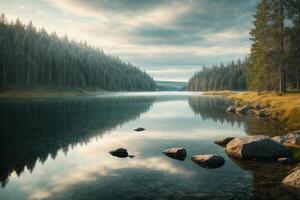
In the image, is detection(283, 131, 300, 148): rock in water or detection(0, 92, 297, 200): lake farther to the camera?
detection(283, 131, 300, 148): rock in water

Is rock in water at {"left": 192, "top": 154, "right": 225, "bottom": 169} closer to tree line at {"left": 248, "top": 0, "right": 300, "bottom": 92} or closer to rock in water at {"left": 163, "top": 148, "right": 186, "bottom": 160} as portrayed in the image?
rock in water at {"left": 163, "top": 148, "right": 186, "bottom": 160}

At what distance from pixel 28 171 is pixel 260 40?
6064cm

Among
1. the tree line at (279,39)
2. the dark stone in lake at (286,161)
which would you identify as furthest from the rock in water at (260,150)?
the tree line at (279,39)

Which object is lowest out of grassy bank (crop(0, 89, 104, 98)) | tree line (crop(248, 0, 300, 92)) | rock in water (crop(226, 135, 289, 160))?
rock in water (crop(226, 135, 289, 160))

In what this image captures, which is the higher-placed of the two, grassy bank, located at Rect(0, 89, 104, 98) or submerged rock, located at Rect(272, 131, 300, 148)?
grassy bank, located at Rect(0, 89, 104, 98)

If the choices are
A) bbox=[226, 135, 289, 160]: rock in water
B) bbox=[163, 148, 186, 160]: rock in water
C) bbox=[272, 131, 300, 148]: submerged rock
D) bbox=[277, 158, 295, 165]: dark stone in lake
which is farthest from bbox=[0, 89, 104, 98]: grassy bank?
bbox=[277, 158, 295, 165]: dark stone in lake

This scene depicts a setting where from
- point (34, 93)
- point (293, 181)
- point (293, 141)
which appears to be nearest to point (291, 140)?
point (293, 141)

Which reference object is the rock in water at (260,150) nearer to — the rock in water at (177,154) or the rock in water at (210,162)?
the rock in water at (210,162)

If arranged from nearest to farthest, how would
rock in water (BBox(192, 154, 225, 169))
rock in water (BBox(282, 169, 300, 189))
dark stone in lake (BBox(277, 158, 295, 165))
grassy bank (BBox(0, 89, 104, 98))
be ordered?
rock in water (BBox(282, 169, 300, 189))
rock in water (BBox(192, 154, 225, 169))
dark stone in lake (BBox(277, 158, 295, 165))
grassy bank (BBox(0, 89, 104, 98))

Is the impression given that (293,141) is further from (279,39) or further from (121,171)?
(279,39)

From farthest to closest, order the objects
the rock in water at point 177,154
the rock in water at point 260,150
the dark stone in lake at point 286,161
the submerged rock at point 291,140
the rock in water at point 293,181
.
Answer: the submerged rock at point 291,140
the rock in water at point 177,154
the rock in water at point 260,150
the dark stone in lake at point 286,161
the rock in water at point 293,181

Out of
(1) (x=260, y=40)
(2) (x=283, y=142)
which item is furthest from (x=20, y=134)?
(1) (x=260, y=40)

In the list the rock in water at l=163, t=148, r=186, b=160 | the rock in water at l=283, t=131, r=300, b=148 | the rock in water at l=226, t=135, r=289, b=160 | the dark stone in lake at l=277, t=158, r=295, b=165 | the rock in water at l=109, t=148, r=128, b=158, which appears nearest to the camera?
the dark stone in lake at l=277, t=158, r=295, b=165

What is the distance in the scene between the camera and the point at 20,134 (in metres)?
31.1
